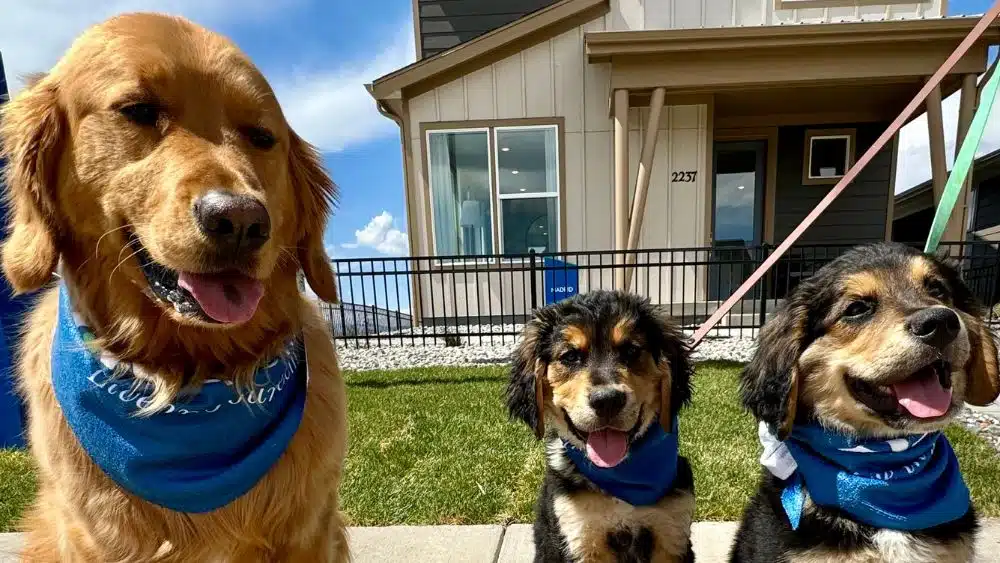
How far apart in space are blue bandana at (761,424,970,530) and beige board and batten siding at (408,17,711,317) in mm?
7315

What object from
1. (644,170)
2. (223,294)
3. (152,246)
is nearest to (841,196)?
(644,170)

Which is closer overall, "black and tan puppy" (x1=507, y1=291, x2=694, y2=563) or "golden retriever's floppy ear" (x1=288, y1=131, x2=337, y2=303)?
"golden retriever's floppy ear" (x1=288, y1=131, x2=337, y2=303)

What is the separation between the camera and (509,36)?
31.2 feet

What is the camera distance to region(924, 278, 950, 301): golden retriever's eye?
2152 mm

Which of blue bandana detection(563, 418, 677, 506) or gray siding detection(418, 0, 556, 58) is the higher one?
gray siding detection(418, 0, 556, 58)

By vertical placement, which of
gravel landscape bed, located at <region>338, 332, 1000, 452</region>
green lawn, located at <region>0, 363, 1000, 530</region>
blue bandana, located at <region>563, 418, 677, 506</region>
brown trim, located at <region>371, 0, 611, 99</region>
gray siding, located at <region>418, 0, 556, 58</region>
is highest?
gray siding, located at <region>418, 0, 556, 58</region>

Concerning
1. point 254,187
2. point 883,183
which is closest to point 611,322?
point 254,187

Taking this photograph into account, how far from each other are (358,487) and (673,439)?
7.86 feet

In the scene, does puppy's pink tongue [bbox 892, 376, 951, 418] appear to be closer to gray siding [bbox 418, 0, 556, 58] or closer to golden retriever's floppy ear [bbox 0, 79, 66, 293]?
golden retriever's floppy ear [bbox 0, 79, 66, 293]

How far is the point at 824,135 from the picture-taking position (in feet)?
36.6

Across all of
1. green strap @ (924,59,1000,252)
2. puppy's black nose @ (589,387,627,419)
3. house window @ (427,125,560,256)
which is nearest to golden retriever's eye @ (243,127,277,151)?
puppy's black nose @ (589,387,627,419)

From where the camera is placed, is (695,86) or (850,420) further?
(695,86)

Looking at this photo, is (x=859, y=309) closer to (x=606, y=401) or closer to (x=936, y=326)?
(x=936, y=326)

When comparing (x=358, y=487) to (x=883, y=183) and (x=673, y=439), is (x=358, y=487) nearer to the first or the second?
(x=673, y=439)
